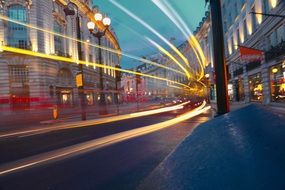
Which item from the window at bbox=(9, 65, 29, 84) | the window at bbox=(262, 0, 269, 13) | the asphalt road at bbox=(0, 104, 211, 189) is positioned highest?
the window at bbox=(262, 0, 269, 13)

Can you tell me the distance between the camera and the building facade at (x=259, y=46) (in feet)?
84.2

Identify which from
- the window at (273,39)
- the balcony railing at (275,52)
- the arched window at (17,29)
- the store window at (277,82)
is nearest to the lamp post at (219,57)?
the balcony railing at (275,52)

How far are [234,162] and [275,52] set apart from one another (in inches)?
1024

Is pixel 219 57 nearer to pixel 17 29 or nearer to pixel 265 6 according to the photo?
pixel 265 6

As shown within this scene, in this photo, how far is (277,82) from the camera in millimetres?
27281

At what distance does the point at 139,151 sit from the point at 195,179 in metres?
6.60

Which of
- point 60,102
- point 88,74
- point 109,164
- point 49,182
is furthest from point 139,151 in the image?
point 88,74

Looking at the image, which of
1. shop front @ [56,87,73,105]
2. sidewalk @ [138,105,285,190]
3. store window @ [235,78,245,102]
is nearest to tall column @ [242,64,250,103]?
store window @ [235,78,245,102]

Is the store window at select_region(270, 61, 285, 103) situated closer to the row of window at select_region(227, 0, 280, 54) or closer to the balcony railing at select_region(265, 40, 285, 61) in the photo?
the balcony railing at select_region(265, 40, 285, 61)

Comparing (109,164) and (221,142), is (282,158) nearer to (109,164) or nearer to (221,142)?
(221,142)

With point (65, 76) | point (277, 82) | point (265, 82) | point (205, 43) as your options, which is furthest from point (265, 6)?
point (205, 43)

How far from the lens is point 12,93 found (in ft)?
138

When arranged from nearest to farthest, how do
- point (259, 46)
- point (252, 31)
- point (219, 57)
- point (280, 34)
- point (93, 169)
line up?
1. point (219, 57)
2. point (93, 169)
3. point (280, 34)
4. point (259, 46)
5. point (252, 31)

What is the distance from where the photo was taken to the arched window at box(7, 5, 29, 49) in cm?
4355
